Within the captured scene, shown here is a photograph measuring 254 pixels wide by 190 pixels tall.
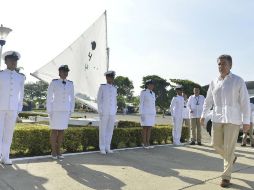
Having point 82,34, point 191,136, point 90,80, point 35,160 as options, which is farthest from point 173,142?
point 35,160

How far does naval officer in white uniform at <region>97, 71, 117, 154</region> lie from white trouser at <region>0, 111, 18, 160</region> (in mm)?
2444

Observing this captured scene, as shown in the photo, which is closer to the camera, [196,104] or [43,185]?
[43,185]

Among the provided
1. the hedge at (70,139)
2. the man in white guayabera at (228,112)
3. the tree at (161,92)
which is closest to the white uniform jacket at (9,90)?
the hedge at (70,139)

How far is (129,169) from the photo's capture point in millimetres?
6676

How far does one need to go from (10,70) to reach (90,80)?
6.04 m

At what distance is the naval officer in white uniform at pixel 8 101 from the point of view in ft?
21.4

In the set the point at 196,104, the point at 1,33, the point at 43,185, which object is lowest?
the point at 43,185

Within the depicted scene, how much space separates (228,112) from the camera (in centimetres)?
570

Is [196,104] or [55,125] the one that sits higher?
[196,104]

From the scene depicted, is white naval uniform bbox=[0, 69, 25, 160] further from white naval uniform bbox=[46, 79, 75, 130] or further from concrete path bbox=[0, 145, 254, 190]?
white naval uniform bbox=[46, 79, 75, 130]

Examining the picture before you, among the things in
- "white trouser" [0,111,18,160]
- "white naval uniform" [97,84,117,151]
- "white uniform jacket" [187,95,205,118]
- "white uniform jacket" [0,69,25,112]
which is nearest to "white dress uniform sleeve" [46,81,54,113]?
"white uniform jacket" [0,69,25,112]

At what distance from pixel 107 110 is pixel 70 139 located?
1.03m

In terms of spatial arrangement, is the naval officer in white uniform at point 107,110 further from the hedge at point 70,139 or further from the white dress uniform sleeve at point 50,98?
the white dress uniform sleeve at point 50,98

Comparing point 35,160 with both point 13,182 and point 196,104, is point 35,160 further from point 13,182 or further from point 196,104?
point 196,104
